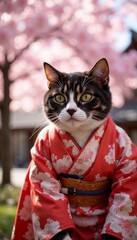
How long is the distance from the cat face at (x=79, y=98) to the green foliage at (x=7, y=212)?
1498 mm

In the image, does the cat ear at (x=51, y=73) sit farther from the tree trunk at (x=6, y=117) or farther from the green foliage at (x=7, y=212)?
the tree trunk at (x=6, y=117)

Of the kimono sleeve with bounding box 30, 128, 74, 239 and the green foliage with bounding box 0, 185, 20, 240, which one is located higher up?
the kimono sleeve with bounding box 30, 128, 74, 239

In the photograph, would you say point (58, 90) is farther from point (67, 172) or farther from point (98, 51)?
point (98, 51)

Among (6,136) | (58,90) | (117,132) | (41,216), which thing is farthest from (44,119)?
(6,136)

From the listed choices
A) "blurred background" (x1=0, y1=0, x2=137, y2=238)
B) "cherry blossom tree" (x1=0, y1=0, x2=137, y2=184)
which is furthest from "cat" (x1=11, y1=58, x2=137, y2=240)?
"cherry blossom tree" (x1=0, y1=0, x2=137, y2=184)

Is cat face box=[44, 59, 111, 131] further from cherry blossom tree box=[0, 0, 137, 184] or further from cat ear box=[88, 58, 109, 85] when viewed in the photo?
cherry blossom tree box=[0, 0, 137, 184]

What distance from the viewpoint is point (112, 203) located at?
290 cm

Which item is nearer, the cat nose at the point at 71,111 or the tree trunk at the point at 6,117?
the cat nose at the point at 71,111

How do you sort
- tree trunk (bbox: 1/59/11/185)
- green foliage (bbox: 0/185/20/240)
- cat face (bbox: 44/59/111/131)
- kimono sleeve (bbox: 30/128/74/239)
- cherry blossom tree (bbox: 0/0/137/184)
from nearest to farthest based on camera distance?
1. kimono sleeve (bbox: 30/128/74/239)
2. cat face (bbox: 44/59/111/131)
3. green foliage (bbox: 0/185/20/240)
4. cherry blossom tree (bbox: 0/0/137/184)
5. tree trunk (bbox: 1/59/11/185)

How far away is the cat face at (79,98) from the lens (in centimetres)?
291

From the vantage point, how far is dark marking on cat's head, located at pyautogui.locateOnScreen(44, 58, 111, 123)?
117 inches

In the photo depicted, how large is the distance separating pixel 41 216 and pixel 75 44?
873cm

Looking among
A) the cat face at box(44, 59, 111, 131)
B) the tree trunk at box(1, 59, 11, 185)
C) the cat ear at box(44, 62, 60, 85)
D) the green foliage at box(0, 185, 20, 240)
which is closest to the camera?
the cat face at box(44, 59, 111, 131)

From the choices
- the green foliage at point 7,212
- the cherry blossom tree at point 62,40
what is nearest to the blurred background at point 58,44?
the cherry blossom tree at point 62,40
